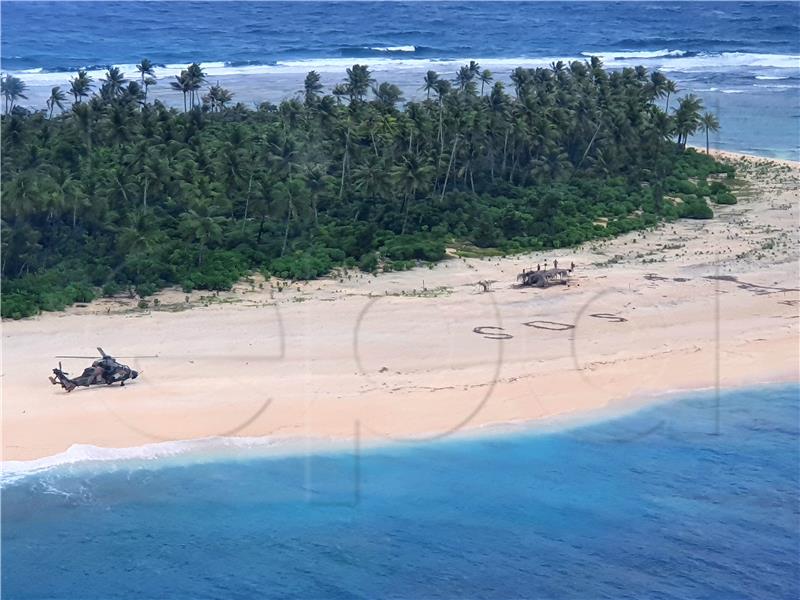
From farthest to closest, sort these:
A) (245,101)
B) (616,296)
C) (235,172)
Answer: (245,101)
(235,172)
(616,296)

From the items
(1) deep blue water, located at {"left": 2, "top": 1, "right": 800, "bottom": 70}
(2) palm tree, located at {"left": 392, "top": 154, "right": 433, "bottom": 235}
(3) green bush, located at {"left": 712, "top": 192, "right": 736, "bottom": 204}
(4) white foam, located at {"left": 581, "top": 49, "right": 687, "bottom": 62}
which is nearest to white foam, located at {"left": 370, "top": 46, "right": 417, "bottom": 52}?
(1) deep blue water, located at {"left": 2, "top": 1, "right": 800, "bottom": 70}

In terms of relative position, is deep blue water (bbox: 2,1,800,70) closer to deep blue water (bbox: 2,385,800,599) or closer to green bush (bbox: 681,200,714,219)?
green bush (bbox: 681,200,714,219)

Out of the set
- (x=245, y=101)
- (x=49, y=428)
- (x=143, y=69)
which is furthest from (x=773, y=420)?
(x=245, y=101)

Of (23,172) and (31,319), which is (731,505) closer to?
(31,319)

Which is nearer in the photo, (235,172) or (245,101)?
(235,172)

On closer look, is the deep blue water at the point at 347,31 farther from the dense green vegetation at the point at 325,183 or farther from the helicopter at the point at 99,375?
the helicopter at the point at 99,375

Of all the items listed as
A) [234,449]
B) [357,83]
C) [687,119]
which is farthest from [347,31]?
[234,449]

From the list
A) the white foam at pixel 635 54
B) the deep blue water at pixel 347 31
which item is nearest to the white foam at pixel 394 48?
the deep blue water at pixel 347 31
